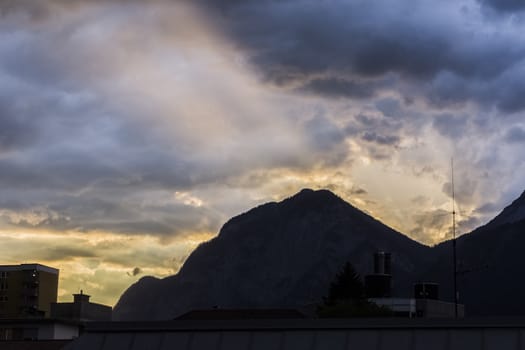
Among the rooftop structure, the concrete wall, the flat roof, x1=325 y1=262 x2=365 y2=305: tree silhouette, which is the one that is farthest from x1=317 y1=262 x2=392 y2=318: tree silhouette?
the concrete wall

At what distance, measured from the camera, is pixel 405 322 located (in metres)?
26.4

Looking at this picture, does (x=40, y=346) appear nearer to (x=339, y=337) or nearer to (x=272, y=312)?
(x=272, y=312)

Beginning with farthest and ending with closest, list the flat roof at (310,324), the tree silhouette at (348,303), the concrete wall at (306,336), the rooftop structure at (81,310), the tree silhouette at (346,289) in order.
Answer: the tree silhouette at (346,289) → the rooftop structure at (81,310) → the tree silhouette at (348,303) → the flat roof at (310,324) → the concrete wall at (306,336)

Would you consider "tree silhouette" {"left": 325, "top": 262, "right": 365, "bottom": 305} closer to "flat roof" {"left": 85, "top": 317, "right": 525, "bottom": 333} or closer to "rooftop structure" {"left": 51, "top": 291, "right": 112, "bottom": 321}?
"rooftop structure" {"left": 51, "top": 291, "right": 112, "bottom": 321}

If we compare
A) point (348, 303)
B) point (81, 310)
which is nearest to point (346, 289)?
A: point (348, 303)

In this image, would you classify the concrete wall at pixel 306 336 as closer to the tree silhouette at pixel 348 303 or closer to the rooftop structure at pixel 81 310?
the tree silhouette at pixel 348 303

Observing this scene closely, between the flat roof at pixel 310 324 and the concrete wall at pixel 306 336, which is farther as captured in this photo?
the flat roof at pixel 310 324

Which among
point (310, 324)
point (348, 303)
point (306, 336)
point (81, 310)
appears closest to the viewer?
point (306, 336)

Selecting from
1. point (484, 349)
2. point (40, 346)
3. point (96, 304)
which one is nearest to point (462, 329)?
point (484, 349)

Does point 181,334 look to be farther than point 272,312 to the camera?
No

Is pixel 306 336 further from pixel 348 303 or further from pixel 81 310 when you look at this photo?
pixel 81 310

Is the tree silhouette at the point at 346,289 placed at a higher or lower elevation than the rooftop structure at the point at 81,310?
higher

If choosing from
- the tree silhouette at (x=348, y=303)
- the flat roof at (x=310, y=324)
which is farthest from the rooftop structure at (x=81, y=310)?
the flat roof at (x=310, y=324)

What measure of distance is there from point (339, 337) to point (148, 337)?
6139 mm
